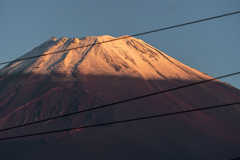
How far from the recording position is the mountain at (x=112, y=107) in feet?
192

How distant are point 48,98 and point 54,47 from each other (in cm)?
3066

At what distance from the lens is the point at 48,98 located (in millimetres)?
75125

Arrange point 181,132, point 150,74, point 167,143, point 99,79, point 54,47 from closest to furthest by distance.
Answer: point 167,143, point 181,132, point 99,79, point 150,74, point 54,47

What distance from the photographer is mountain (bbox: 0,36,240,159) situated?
58.6 m

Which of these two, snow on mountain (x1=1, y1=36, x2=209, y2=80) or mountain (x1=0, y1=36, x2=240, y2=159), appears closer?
mountain (x1=0, y1=36, x2=240, y2=159)

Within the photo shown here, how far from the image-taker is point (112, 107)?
232 ft

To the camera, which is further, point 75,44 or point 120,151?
point 75,44

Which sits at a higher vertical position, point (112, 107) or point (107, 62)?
point (107, 62)

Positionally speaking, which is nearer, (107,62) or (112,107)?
(112,107)

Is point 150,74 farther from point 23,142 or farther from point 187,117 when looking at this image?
point 23,142

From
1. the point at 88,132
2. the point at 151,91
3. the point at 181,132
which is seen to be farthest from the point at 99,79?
the point at 181,132

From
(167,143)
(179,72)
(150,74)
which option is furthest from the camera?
(179,72)

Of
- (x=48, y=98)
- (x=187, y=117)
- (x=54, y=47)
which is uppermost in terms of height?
(x=54, y=47)

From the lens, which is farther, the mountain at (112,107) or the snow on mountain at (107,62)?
the snow on mountain at (107,62)
